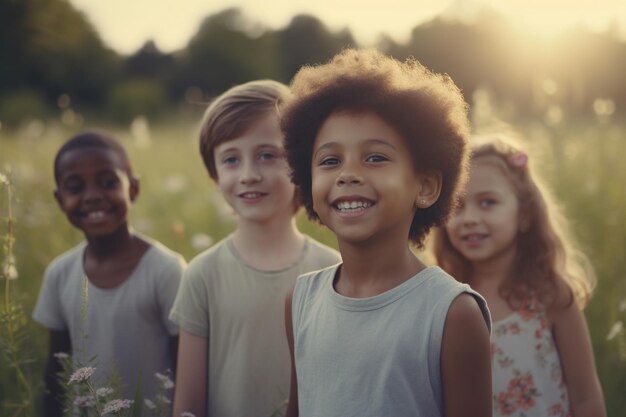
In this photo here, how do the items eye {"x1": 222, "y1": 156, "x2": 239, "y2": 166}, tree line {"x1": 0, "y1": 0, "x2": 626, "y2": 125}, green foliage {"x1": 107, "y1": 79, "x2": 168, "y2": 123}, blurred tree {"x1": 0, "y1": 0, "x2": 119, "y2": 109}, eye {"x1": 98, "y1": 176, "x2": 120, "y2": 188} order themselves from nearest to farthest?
eye {"x1": 222, "y1": 156, "x2": 239, "y2": 166}, eye {"x1": 98, "y1": 176, "x2": 120, "y2": 188}, tree line {"x1": 0, "y1": 0, "x2": 626, "y2": 125}, green foliage {"x1": 107, "y1": 79, "x2": 168, "y2": 123}, blurred tree {"x1": 0, "y1": 0, "x2": 119, "y2": 109}

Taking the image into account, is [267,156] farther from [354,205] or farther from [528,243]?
[528,243]

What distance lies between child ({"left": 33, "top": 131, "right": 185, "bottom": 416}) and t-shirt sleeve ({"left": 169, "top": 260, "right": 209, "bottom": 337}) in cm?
32

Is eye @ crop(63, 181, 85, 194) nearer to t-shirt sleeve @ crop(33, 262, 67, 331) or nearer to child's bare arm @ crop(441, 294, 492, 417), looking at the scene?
t-shirt sleeve @ crop(33, 262, 67, 331)

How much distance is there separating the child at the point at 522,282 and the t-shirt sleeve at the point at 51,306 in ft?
5.76

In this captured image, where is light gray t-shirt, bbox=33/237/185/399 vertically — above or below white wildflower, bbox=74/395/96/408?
above

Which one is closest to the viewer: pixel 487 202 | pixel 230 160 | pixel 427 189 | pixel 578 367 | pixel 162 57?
pixel 427 189

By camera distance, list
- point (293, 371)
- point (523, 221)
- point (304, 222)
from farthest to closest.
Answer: point (304, 222)
point (523, 221)
point (293, 371)

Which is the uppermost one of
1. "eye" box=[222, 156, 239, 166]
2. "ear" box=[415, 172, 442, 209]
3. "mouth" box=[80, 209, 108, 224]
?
"eye" box=[222, 156, 239, 166]

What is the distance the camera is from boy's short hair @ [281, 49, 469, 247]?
6.95ft

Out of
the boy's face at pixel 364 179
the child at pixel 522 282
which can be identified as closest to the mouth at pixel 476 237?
the child at pixel 522 282

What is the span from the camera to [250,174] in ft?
9.43

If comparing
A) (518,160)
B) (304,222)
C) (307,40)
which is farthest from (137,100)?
(518,160)

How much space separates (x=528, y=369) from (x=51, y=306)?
2128 mm

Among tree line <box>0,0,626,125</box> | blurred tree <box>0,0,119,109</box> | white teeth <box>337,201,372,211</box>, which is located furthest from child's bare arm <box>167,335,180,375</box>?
blurred tree <box>0,0,119,109</box>
